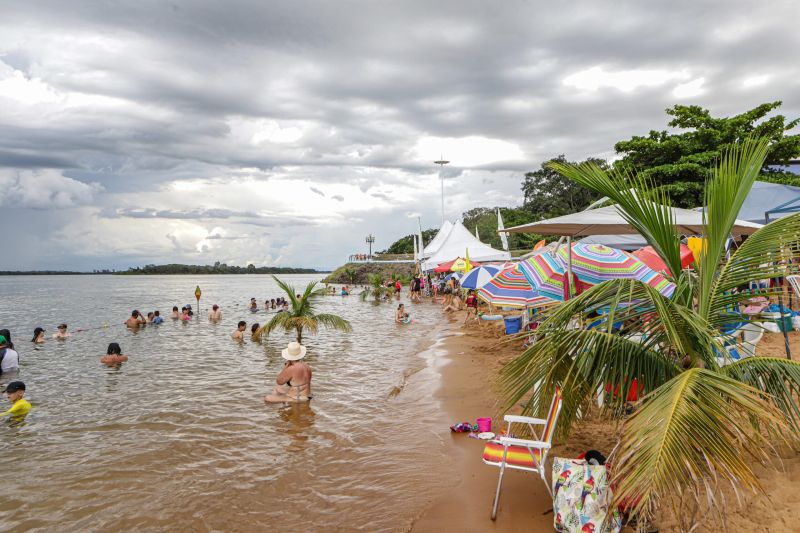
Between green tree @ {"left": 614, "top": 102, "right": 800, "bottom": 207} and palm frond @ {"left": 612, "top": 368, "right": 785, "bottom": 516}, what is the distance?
18.1 metres

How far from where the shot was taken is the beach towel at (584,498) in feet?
12.0

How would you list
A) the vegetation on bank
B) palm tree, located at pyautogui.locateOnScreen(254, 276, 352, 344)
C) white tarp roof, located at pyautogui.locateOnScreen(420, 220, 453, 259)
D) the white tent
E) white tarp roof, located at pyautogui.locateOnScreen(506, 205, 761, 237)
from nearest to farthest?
white tarp roof, located at pyautogui.locateOnScreen(506, 205, 761, 237) → palm tree, located at pyautogui.locateOnScreen(254, 276, 352, 344) → the white tent → white tarp roof, located at pyautogui.locateOnScreen(420, 220, 453, 259) → the vegetation on bank

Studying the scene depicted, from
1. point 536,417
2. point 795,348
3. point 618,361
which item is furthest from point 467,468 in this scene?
point 795,348

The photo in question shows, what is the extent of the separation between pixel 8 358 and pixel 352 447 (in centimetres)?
1094

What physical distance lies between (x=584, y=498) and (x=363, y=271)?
221 ft

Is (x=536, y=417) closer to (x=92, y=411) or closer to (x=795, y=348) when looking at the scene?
(x=795, y=348)

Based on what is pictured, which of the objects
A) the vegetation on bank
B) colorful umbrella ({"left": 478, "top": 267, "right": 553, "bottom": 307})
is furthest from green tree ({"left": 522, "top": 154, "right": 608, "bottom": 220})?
colorful umbrella ({"left": 478, "top": 267, "right": 553, "bottom": 307})

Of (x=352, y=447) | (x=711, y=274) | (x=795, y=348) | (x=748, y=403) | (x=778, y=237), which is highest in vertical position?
(x=778, y=237)

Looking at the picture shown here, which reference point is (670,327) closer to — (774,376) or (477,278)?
(774,376)

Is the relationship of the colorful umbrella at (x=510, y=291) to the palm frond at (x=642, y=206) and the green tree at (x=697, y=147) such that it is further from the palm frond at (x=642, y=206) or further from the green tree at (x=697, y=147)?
the green tree at (x=697, y=147)

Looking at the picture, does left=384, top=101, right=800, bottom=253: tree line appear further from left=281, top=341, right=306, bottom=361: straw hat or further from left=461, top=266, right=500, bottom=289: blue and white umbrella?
left=281, top=341, right=306, bottom=361: straw hat

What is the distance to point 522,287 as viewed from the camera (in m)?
10.9

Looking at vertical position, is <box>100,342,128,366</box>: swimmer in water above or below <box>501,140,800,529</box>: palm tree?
below

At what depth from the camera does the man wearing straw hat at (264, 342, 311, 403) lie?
893 centimetres
